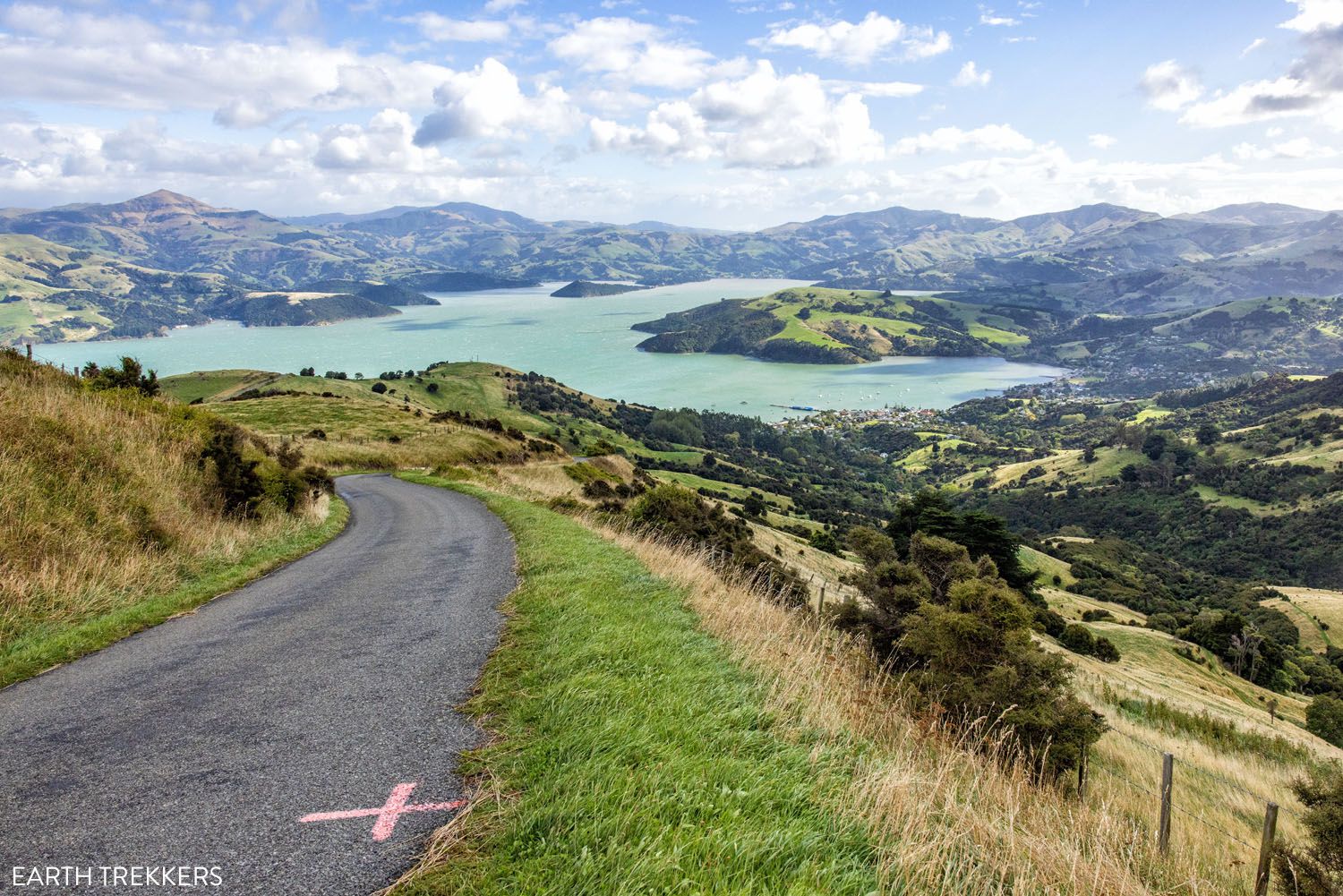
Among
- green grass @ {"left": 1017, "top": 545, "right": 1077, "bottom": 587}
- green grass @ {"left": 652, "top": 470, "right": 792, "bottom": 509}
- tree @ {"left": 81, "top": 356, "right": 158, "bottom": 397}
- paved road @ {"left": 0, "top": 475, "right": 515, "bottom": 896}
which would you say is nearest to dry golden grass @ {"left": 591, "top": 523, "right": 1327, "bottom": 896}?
paved road @ {"left": 0, "top": 475, "right": 515, "bottom": 896}

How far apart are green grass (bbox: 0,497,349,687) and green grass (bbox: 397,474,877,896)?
5.17 m

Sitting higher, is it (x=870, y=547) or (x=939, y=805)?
(x=939, y=805)

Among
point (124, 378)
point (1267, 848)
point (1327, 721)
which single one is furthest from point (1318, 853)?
point (1327, 721)

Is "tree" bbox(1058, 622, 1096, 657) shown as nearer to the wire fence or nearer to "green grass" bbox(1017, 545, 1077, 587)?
the wire fence

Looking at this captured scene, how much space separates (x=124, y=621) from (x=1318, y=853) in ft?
63.1

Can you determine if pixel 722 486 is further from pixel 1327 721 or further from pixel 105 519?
pixel 105 519

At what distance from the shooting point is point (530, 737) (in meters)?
5.02

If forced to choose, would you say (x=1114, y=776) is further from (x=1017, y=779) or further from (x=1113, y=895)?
(x=1113, y=895)

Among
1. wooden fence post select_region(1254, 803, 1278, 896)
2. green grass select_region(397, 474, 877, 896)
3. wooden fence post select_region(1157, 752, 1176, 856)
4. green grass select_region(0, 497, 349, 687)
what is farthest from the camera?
green grass select_region(0, 497, 349, 687)

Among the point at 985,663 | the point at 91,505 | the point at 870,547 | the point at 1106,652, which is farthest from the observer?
the point at 1106,652

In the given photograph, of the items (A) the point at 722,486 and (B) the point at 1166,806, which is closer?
(B) the point at 1166,806

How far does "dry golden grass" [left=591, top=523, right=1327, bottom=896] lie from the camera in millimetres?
4137

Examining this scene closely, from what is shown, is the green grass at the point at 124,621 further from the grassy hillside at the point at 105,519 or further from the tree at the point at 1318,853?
the tree at the point at 1318,853

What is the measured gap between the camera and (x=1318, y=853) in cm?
1091
